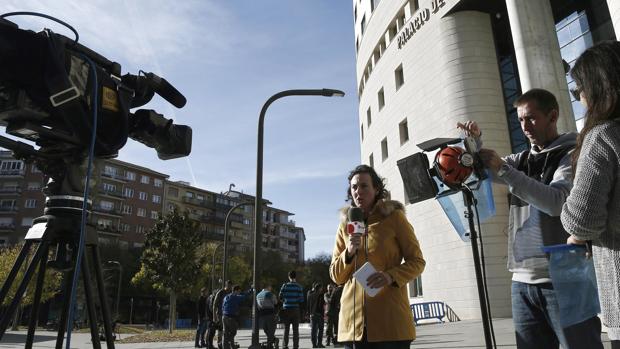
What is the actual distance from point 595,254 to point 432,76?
64.0ft

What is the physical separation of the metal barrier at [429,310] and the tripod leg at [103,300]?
1727 cm

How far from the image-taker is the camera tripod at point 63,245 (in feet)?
7.18

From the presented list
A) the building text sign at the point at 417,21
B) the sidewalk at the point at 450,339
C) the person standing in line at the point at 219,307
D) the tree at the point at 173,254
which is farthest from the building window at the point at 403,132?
the tree at the point at 173,254

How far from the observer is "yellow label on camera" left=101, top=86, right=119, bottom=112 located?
2398mm

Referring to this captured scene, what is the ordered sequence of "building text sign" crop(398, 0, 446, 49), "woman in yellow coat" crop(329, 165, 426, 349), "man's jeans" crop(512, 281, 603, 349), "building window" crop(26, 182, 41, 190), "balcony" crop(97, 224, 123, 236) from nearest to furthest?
"man's jeans" crop(512, 281, 603, 349) → "woman in yellow coat" crop(329, 165, 426, 349) → "building text sign" crop(398, 0, 446, 49) → "balcony" crop(97, 224, 123, 236) → "building window" crop(26, 182, 41, 190)

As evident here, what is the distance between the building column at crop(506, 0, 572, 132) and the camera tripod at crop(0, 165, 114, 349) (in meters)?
13.2

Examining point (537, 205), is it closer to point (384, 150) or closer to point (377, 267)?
point (377, 267)

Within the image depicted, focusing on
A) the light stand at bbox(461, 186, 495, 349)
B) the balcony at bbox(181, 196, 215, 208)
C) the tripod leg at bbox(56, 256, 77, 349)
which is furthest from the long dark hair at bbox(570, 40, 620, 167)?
the balcony at bbox(181, 196, 215, 208)

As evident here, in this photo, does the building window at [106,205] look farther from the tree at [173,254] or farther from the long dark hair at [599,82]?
the long dark hair at [599,82]

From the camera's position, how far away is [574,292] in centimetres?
193

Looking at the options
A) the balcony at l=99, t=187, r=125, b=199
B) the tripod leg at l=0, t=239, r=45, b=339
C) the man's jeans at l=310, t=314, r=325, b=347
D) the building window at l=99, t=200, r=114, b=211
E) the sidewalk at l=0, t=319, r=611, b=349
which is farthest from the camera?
the balcony at l=99, t=187, r=125, b=199

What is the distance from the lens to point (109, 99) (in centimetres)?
244

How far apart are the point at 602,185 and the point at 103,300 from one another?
2470 mm

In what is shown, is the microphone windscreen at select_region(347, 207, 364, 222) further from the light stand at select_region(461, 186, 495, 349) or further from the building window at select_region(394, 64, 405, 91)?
the building window at select_region(394, 64, 405, 91)
